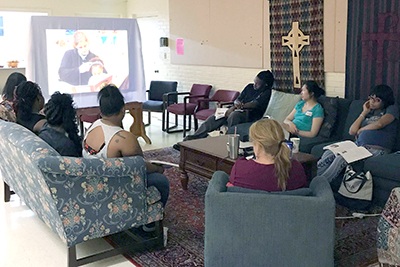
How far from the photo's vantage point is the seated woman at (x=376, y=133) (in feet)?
14.1

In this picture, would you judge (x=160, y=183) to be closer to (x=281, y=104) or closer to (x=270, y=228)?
(x=270, y=228)

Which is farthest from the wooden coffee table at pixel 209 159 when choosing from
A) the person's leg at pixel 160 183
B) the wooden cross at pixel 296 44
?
the wooden cross at pixel 296 44

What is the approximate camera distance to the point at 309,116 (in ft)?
17.1

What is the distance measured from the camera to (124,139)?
3.20m

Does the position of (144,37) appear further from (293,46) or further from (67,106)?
(67,106)

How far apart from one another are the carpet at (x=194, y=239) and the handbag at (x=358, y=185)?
0.54 ft

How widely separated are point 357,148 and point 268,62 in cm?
262

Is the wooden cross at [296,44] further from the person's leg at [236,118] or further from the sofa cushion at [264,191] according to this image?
the sofa cushion at [264,191]

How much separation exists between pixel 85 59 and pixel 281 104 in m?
3.56


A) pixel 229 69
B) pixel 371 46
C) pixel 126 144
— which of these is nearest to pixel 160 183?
pixel 126 144

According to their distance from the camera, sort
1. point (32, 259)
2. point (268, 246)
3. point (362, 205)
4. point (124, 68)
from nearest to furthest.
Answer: point (268, 246)
point (32, 259)
point (362, 205)
point (124, 68)

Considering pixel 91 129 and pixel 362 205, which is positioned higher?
pixel 91 129

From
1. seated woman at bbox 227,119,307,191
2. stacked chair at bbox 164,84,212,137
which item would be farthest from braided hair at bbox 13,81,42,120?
stacked chair at bbox 164,84,212,137

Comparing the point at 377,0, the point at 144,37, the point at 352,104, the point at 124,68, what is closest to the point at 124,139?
the point at 352,104
